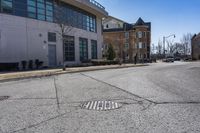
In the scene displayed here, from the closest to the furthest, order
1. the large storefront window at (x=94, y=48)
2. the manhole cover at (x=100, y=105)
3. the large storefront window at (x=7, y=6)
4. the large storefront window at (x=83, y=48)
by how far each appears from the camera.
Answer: the manhole cover at (x=100, y=105), the large storefront window at (x=7, y=6), the large storefront window at (x=83, y=48), the large storefront window at (x=94, y=48)

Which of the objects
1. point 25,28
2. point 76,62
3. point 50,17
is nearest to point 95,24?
point 76,62

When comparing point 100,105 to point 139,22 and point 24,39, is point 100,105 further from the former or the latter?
point 139,22

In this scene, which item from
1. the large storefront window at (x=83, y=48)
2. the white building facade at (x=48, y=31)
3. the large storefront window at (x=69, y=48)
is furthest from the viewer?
the large storefront window at (x=83, y=48)

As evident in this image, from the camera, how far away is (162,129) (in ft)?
18.4

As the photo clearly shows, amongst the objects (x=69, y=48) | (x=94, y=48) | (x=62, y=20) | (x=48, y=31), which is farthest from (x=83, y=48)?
(x=48, y=31)

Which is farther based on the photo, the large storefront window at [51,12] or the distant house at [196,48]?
the distant house at [196,48]

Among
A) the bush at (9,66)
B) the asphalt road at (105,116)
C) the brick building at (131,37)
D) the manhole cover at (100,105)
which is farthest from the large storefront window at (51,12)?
the brick building at (131,37)

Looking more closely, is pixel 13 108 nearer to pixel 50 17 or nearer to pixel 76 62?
pixel 50 17

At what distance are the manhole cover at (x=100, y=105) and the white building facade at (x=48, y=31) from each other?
23.5 meters

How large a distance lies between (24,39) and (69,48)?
10.3 m

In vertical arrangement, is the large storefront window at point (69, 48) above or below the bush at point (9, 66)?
above

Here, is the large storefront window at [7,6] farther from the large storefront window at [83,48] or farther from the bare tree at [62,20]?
the large storefront window at [83,48]

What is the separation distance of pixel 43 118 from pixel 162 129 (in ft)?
9.47

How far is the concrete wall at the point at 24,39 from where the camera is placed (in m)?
30.5
